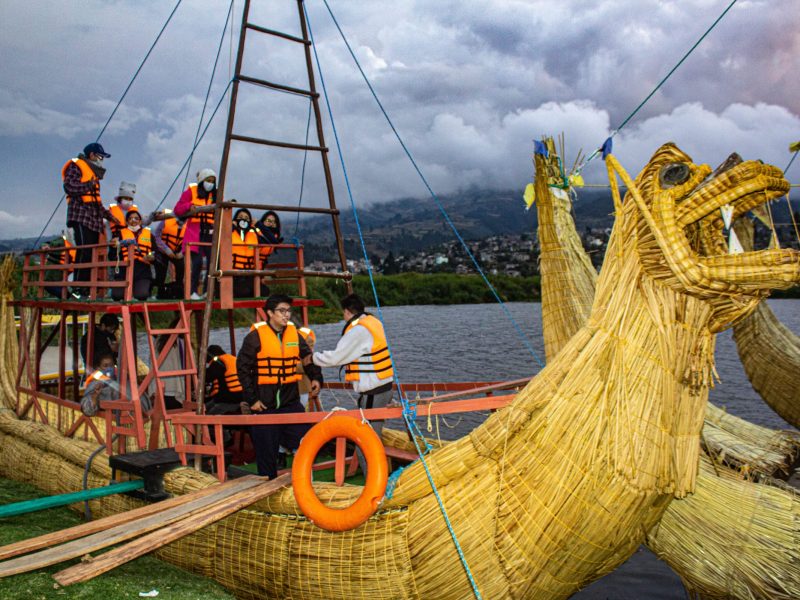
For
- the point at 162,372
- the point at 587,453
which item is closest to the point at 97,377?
the point at 162,372

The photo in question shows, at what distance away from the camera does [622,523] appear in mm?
4414

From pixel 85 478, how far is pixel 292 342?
332 centimetres

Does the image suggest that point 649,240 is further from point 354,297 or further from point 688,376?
point 354,297

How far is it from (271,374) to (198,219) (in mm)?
3665

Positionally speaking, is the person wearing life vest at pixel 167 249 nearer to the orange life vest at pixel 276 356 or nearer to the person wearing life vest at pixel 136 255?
the person wearing life vest at pixel 136 255

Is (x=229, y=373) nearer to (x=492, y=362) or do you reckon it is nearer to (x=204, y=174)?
(x=204, y=174)

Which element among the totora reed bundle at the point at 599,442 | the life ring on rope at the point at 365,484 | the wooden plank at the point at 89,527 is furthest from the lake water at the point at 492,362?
the wooden plank at the point at 89,527

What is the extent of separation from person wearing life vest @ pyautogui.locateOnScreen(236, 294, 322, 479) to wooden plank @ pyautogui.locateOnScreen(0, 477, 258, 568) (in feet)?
1.87

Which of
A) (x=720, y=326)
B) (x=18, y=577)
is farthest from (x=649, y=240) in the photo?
(x=18, y=577)

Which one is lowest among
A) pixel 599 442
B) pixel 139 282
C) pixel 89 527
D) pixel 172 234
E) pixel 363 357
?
pixel 89 527

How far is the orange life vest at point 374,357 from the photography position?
20.4 feet

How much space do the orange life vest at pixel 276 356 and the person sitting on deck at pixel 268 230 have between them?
3.29 metres

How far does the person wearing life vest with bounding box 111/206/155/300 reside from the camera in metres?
7.74

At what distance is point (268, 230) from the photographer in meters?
9.90
